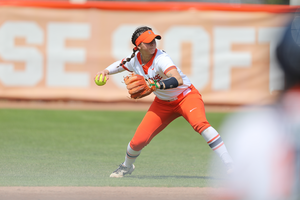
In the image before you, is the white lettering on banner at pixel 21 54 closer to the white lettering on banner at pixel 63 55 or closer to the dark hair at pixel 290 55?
the white lettering on banner at pixel 63 55

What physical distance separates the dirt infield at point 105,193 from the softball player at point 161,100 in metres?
0.57

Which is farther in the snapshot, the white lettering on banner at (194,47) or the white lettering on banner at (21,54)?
the white lettering on banner at (194,47)

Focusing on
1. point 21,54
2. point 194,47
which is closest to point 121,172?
point 194,47

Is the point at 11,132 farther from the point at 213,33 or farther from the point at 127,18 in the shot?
the point at 213,33

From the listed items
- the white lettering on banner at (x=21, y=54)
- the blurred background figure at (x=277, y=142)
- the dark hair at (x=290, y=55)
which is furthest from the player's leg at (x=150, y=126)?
the white lettering on banner at (x=21, y=54)

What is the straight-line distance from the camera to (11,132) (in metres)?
9.81

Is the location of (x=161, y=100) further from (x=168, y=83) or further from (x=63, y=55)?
(x=63, y=55)

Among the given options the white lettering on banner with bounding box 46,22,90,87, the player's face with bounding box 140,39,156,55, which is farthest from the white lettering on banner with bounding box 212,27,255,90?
the player's face with bounding box 140,39,156,55

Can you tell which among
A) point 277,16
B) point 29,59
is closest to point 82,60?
point 29,59

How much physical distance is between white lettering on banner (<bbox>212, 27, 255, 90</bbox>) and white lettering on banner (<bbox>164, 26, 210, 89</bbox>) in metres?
0.28

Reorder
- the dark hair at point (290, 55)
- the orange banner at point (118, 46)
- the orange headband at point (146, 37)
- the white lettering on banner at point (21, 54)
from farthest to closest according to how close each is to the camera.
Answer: the orange banner at point (118, 46)
the white lettering on banner at point (21, 54)
the orange headband at point (146, 37)
the dark hair at point (290, 55)

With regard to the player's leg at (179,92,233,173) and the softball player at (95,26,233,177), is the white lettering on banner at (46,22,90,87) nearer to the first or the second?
the softball player at (95,26,233,177)

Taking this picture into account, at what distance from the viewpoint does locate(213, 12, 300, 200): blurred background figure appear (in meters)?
2.72

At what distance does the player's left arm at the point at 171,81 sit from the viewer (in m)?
5.12
